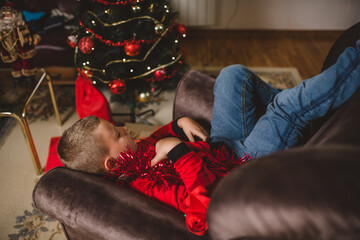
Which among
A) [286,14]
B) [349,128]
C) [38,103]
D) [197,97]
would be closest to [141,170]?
[197,97]

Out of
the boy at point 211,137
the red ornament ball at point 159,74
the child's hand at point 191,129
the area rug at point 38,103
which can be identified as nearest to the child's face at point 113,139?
the boy at point 211,137

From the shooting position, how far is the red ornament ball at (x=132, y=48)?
159 centimetres

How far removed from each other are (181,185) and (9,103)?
6.33 feet

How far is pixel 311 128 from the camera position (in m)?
1.12

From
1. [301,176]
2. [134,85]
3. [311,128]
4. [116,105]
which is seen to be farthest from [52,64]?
[301,176]

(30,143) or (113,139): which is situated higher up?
(113,139)

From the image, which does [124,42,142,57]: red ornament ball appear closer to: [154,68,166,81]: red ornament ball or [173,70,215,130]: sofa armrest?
[154,68,166,81]: red ornament ball

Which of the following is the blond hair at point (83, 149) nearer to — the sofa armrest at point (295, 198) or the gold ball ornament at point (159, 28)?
the sofa armrest at point (295, 198)

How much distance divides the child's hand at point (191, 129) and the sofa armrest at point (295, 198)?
2.31 feet

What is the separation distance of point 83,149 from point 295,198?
2.63 feet

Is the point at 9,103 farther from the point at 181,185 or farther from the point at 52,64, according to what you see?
the point at 181,185

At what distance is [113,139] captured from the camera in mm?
1104

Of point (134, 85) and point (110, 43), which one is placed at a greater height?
point (110, 43)

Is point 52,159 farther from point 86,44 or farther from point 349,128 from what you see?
point 349,128
